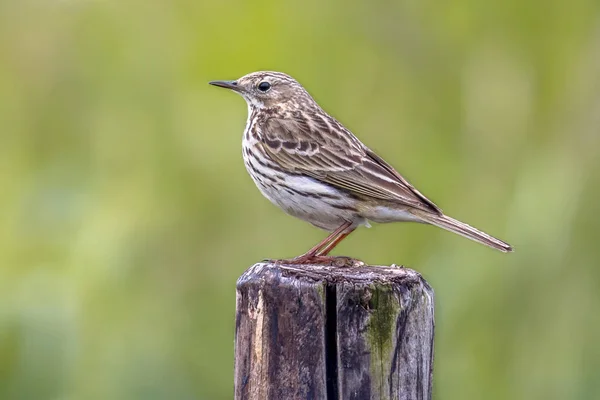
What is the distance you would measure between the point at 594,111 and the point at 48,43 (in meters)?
4.76

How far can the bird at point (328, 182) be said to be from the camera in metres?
6.25

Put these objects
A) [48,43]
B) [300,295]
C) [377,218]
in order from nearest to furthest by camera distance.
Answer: [300,295]
[377,218]
[48,43]

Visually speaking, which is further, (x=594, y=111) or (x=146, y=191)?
(x=146, y=191)

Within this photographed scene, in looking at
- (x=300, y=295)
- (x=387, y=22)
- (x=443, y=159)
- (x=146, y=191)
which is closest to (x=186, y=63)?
(x=146, y=191)

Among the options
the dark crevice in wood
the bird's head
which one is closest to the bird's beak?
the bird's head

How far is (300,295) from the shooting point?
430cm

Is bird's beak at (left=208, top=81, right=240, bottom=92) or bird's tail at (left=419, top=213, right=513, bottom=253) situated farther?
bird's beak at (left=208, top=81, right=240, bottom=92)

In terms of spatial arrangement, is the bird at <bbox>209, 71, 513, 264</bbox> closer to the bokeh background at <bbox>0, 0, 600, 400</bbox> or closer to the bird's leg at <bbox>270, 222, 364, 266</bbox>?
the bird's leg at <bbox>270, 222, 364, 266</bbox>

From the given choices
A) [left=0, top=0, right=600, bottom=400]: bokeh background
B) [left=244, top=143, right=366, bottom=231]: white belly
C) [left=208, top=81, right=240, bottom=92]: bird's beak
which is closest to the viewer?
[left=244, top=143, right=366, bottom=231]: white belly

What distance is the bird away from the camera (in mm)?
6246

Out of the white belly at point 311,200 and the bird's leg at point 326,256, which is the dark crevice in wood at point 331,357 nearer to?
the bird's leg at point 326,256

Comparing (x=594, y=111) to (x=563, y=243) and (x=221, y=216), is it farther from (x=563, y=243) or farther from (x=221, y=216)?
(x=221, y=216)

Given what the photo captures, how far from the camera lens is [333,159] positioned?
6.70 meters

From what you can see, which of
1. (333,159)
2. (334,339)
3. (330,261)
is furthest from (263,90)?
(334,339)
